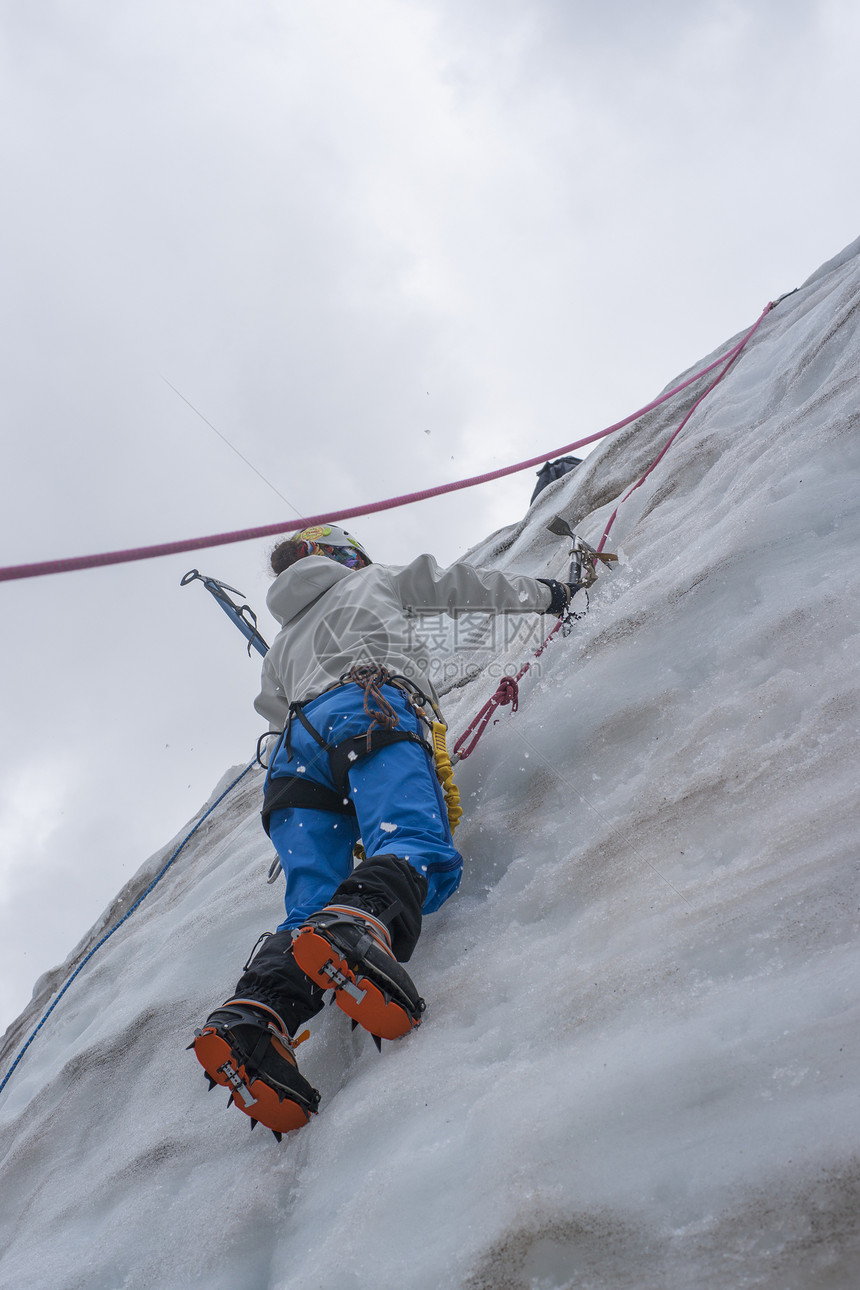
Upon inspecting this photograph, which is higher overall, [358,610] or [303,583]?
[303,583]

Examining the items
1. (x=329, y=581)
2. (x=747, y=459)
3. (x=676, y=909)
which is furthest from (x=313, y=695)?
(x=747, y=459)

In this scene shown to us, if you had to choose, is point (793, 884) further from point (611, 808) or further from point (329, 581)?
point (329, 581)

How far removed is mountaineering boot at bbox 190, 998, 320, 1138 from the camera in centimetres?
170

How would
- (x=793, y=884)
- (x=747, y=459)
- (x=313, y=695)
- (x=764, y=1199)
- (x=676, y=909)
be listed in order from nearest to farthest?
1. (x=764, y=1199)
2. (x=793, y=884)
3. (x=676, y=909)
4. (x=313, y=695)
5. (x=747, y=459)

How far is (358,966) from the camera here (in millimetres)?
1659

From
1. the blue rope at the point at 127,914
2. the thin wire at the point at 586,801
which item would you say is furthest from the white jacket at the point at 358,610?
the blue rope at the point at 127,914

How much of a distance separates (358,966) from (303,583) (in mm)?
1418

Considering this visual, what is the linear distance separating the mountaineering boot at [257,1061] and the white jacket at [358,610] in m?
0.93

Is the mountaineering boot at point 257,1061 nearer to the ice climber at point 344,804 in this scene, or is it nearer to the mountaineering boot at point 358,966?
the ice climber at point 344,804

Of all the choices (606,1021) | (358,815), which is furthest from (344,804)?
(606,1021)

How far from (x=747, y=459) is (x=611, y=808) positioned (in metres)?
1.83

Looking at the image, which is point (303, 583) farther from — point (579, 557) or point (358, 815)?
point (579, 557)

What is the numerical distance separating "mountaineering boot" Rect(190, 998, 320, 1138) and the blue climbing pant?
1.20 ft

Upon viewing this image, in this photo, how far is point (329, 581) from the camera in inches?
110
